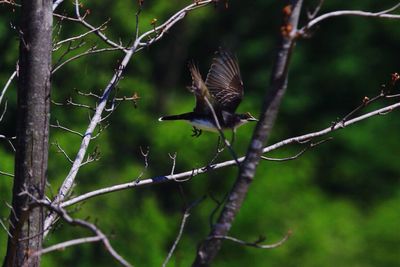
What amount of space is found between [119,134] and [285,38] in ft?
59.3

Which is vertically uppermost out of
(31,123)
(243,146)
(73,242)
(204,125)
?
(31,123)

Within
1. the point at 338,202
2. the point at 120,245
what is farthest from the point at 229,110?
the point at 338,202

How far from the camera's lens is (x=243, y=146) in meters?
17.8

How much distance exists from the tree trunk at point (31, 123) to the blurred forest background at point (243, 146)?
3.94 m

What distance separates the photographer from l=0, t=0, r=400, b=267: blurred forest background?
54.7 ft

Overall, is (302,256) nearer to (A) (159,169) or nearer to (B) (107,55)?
(A) (159,169)

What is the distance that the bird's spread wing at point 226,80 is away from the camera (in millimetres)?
6383

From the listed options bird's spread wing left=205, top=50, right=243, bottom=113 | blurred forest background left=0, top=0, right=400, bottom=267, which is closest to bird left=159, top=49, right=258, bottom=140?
bird's spread wing left=205, top=50, right=243, bottom=113

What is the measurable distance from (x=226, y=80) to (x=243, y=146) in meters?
11.4

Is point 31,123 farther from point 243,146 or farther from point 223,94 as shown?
point 243,146

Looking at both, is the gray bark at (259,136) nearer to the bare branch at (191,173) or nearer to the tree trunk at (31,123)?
the bare branch at (191,173)

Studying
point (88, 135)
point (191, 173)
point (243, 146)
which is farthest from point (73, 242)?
point (243, 146)

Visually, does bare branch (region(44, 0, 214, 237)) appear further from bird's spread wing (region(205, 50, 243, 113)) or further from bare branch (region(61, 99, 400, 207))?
bird's spread wing (region(205, 50, 243, 113))

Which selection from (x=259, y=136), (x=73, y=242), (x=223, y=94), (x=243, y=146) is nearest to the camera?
(x=73, y=242)
